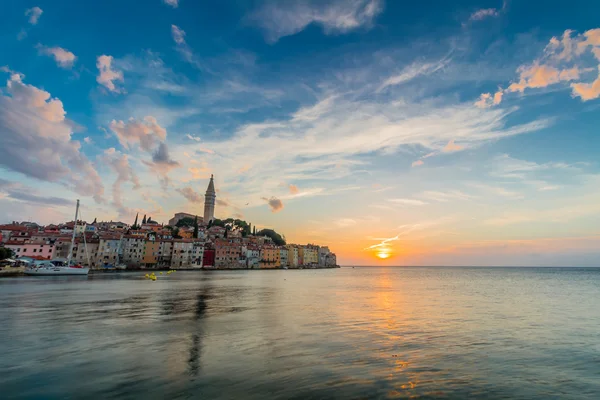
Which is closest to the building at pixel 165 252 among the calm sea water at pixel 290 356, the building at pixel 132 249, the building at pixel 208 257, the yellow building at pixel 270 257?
the building at pixel 132 249

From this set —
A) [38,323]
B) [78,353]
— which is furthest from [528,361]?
[38,323]

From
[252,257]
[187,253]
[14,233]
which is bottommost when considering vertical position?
[252,257]

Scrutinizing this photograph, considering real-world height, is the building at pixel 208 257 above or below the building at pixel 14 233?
below

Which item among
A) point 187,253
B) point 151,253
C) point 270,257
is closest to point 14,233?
point 151,253

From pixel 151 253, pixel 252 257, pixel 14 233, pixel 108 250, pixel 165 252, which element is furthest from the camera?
pixel 252 257

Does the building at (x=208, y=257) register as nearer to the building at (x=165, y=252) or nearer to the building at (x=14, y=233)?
→ the building at (x=165, y=252)

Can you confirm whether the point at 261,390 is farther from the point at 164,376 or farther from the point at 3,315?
the point at 3,315

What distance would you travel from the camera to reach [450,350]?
15.4m

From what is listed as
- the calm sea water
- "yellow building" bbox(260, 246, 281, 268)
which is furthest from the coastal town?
the calm sea water

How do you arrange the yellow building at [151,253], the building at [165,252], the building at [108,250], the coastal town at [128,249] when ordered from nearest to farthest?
the coastal town at [128,249] < the building at [108,250] < the yellow building at [151,253] < the building at [165,252]

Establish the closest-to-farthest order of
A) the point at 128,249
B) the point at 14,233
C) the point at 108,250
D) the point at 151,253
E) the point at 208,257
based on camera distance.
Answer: the point at 14,233
the point at 108,250
the point at 128,249
the point at 151,253
the point at 208,257

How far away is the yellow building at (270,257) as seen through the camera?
186m

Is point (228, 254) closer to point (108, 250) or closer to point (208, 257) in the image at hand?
point (208, 257)

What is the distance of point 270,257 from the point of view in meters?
192
